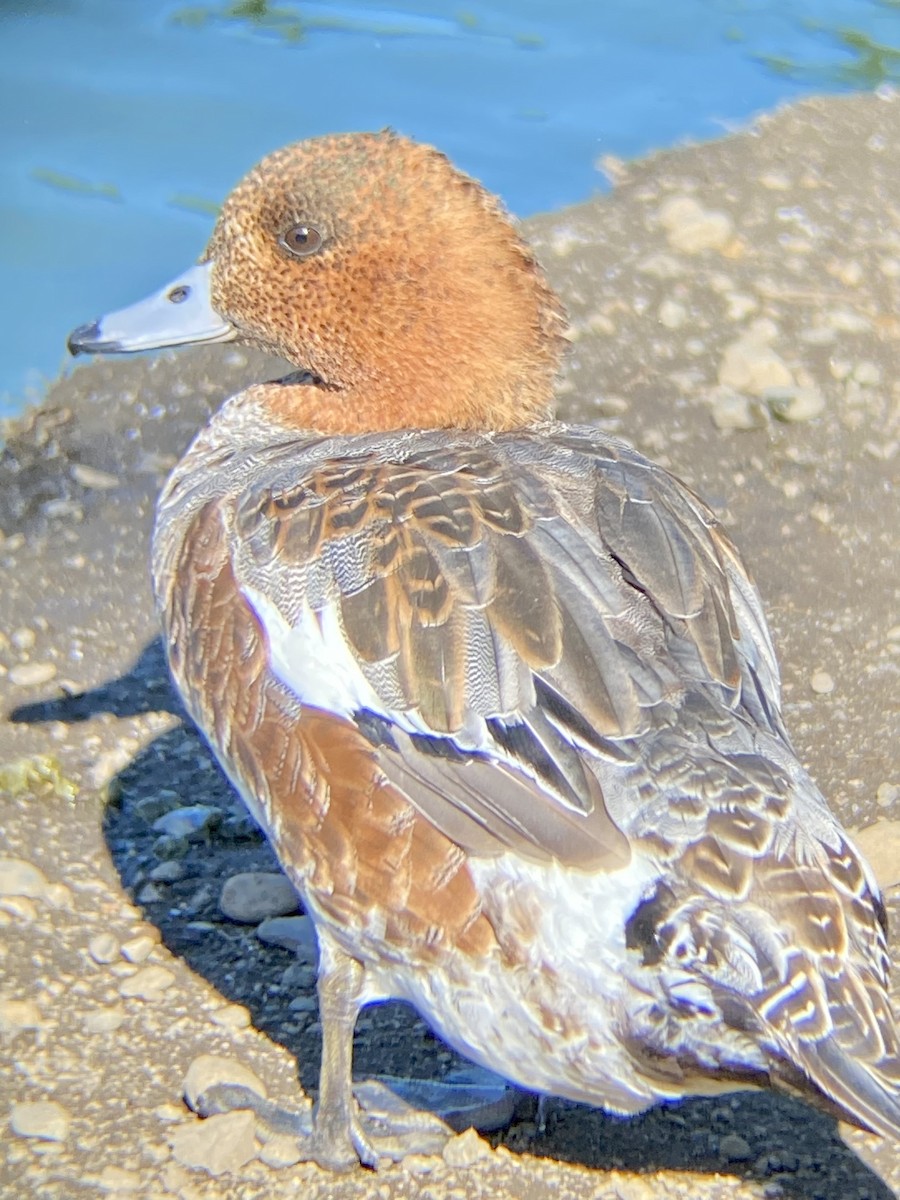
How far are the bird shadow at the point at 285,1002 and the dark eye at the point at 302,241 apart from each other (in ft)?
4.12

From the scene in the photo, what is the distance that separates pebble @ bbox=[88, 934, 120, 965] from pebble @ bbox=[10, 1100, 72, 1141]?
395 millimetres

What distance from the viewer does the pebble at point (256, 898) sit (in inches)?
133

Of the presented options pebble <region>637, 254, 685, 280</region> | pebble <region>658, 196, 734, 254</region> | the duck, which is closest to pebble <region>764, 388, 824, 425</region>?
pebble <region>637, 254, 685, 280</region>

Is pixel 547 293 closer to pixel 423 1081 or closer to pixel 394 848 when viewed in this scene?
pixel 394 848

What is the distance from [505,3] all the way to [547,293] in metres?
5.07

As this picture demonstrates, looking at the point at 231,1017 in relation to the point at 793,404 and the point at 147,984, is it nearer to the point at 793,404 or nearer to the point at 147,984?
the point at 147,984

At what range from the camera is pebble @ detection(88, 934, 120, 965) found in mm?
3221

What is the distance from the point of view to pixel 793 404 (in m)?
4.81

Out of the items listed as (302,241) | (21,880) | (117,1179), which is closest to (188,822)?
(21,880)

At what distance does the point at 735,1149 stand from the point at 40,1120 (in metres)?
1.21

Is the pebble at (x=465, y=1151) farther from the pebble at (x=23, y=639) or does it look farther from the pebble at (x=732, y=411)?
the pebble at (x=732, y=411)

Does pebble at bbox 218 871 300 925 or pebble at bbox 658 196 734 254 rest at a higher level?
pebble at bbox 658 196 734 254

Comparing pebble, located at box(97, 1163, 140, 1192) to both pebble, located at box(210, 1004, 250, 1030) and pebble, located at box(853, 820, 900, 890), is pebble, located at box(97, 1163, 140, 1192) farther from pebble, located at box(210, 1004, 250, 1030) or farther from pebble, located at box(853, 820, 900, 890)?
pebble, located at box(853, 820, 900, 890)

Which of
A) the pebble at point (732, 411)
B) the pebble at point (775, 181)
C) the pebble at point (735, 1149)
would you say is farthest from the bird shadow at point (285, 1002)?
the pebble at point (775, 181)
